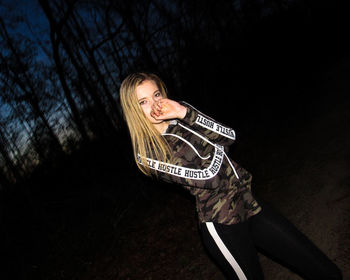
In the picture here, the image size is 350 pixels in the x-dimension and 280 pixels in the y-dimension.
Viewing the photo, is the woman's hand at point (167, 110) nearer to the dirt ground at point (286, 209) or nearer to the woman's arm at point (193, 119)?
the woman's arm at point (193, 119)

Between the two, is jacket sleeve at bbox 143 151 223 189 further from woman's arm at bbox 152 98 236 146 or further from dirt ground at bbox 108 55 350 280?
dirt ground at bbox 108 55 350 280

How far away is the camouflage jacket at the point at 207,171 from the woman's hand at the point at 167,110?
0.18 feet

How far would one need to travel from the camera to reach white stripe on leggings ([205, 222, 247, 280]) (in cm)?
154

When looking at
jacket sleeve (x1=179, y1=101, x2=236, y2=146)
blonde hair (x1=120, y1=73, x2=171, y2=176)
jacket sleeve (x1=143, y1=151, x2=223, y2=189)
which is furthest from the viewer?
jacket sleeve (x1=179, y1=101, x2=236, y2=146)

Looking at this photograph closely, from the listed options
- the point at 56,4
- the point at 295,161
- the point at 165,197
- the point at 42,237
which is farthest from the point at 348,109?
the point at 42,237

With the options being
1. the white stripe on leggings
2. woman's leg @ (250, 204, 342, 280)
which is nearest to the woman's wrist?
the white stripe on leggings

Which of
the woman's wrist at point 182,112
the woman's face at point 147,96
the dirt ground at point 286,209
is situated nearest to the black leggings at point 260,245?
the woman's wrist at point 182,112

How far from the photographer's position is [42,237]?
6.95 metres

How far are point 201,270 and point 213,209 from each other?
2.82 metres

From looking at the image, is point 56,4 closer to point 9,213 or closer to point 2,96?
point 2,96

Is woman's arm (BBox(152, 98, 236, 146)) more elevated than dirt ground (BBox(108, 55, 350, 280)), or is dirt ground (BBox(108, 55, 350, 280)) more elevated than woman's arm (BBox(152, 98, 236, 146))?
woman's arm (BBox(152, 98, 236, 146))

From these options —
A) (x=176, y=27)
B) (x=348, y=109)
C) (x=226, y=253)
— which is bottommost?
(x=348, y=109)

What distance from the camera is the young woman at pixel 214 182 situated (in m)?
1.55

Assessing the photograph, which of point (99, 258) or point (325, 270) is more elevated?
point (325, 270)
